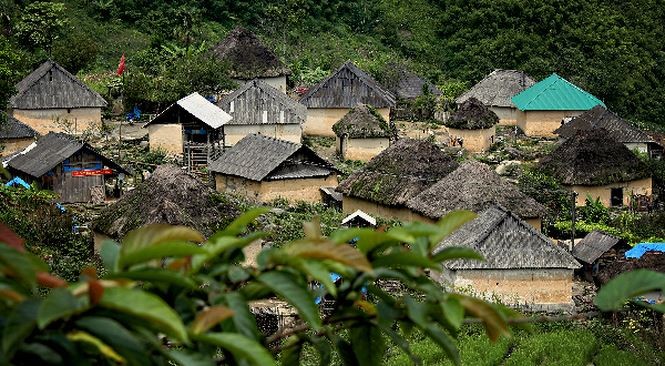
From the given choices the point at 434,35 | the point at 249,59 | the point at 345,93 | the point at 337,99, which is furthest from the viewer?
the point at 434,35

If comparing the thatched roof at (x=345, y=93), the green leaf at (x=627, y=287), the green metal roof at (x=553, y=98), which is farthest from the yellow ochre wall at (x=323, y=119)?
the green leaf at (x=627, y=287)

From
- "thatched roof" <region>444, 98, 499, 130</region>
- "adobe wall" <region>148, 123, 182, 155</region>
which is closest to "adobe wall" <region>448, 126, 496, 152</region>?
"thatched roof" <region>444, 98, 499, 130</region>

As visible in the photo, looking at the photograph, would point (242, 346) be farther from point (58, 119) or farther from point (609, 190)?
point (58, 119)

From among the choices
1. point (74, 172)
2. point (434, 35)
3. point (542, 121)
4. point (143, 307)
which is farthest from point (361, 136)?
point (143, 307)

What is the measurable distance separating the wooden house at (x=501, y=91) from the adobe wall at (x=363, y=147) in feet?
25.5

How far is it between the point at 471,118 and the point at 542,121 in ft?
15.0

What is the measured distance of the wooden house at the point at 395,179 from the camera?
87.5ft

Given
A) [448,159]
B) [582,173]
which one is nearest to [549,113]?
[582,173]

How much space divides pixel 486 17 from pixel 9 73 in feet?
93.4

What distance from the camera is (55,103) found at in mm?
32375

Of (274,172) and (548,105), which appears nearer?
(274,172)

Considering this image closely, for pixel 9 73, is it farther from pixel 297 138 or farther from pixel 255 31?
pixel 255 31

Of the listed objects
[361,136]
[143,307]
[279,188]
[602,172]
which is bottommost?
[602,172]

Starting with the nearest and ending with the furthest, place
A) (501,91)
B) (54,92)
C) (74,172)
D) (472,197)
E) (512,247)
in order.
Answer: (512,247) < (472,197) < (74,172) < (54,92) < (501,91)
